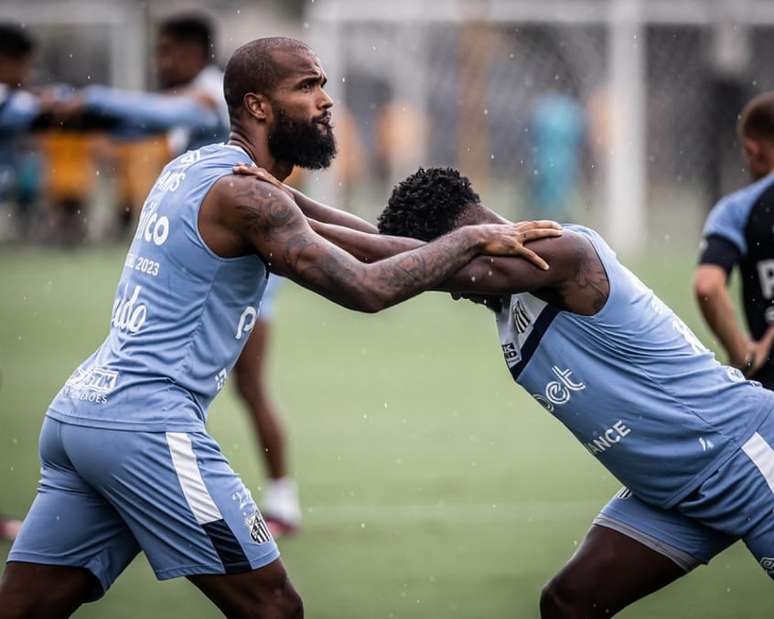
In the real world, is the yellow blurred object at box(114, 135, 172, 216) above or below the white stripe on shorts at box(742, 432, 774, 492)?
below

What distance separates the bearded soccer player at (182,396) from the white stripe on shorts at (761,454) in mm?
1028

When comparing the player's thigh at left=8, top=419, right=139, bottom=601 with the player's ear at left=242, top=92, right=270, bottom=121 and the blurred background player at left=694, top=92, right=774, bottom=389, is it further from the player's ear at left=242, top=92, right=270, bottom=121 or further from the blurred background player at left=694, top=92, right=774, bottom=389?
the blurred background player at left=694, top=92, right=774, bottom=389

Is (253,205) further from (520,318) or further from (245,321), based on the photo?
(520,318)

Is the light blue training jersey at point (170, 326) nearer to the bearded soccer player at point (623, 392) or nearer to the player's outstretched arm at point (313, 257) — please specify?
the player's outstretched arm at point (313, 257)

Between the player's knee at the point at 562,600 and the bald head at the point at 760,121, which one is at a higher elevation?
the bald head at the point at 760,121

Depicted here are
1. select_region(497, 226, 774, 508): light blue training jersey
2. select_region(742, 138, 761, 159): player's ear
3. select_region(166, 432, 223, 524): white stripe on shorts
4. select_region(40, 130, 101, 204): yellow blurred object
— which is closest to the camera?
select_region(166, 432, 223, 524): white stripe on shorts

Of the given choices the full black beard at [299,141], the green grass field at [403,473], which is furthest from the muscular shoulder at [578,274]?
the green grass field at [403,473]

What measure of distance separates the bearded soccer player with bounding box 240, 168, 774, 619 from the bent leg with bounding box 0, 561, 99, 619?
1452 millimetres

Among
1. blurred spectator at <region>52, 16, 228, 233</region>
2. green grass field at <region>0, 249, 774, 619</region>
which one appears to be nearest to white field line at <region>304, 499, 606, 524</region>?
green grass field at <region>0, 249, 774, 619</region>

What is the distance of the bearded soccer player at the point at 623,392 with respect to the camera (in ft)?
15.8

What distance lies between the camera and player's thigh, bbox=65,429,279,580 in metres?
4.51

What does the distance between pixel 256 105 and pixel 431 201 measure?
675 millimetres

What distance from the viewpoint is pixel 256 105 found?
4.93m

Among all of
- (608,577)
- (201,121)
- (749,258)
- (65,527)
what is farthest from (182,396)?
(201,121)
